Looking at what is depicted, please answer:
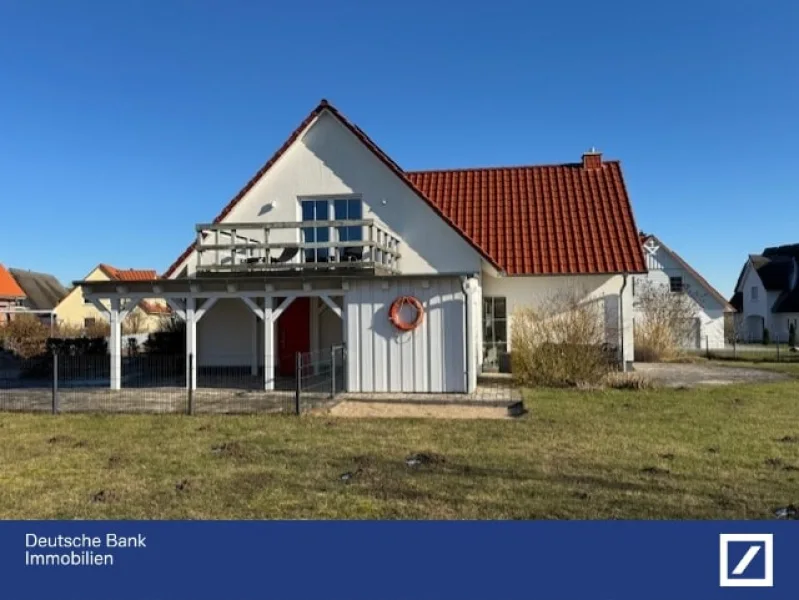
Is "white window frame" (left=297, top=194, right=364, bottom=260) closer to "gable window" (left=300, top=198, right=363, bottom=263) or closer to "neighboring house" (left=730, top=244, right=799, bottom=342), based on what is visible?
"gable window" (left=300, top=198, right=363, bottom=263)

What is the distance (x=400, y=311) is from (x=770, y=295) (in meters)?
52.1

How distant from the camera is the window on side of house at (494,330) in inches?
809

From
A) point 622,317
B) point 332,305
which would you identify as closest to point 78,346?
point 332,305

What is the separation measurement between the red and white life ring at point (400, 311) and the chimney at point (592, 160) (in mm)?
12328

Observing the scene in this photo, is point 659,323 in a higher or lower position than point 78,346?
higher

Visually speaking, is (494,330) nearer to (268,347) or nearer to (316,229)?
(316,229)

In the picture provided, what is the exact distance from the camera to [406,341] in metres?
15.0

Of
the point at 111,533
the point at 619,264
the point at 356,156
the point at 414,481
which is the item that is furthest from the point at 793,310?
the point at 111,533

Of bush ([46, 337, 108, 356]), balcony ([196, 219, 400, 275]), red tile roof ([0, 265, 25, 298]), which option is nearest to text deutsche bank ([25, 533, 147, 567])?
balcony ([196, 219, 400, 275])

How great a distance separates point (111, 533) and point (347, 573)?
1.79 meters

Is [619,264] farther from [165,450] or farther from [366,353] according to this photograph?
[165,450]

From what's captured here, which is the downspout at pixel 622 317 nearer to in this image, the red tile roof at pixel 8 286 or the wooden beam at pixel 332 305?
the wooden beam at pixel 332 305

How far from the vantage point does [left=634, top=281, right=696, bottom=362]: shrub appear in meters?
25.7

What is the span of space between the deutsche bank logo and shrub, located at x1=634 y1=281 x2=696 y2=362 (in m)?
22.5
